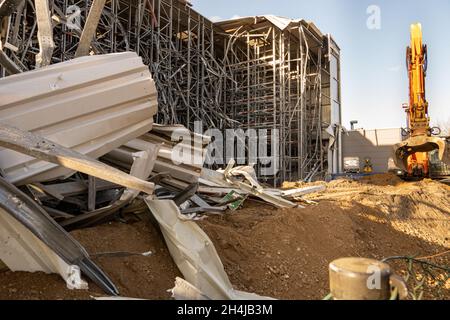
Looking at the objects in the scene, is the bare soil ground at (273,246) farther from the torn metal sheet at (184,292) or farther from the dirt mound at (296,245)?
the torn metal sheet at (184,292)

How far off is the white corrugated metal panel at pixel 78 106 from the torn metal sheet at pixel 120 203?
347 millimetres

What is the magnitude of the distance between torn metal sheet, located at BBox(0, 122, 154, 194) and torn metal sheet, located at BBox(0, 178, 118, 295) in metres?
0.33

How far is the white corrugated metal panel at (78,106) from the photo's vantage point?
103 inches

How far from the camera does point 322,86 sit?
18.3 meters

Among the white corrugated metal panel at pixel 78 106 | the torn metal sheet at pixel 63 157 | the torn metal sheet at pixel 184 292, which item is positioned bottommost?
the torn metal sheet at pixel 184 292

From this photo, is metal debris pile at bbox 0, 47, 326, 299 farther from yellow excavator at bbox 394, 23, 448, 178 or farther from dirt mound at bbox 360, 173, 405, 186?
yellow excavator at bbox 394, 23, 448, 178

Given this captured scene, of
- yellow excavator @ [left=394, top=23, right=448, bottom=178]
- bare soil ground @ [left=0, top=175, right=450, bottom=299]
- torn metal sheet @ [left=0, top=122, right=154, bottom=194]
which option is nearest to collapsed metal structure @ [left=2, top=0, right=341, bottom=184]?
yellow excavator @ [left=394, top=23, right=448, bottom=178]

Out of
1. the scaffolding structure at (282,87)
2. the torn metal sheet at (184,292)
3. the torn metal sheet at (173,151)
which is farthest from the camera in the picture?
the scaffolding structure at (282,87)

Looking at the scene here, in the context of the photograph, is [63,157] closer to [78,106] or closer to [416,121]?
[78,106]

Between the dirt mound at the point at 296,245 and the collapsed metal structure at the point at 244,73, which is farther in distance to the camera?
the collapsed metal structure at the point at 244,73

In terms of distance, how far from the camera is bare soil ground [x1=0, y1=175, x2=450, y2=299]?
2.51m

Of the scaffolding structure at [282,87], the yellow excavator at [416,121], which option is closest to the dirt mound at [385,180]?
the yellow excavator at [416,121]

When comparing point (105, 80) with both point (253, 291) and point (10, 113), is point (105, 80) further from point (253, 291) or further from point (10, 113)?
point (253, 291)

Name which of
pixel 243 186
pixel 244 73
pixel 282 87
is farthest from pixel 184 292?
pixel 244 73
